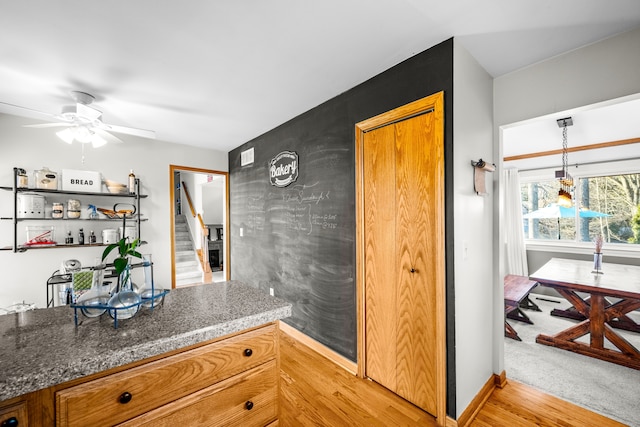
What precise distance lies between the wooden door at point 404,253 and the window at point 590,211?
11.2 ft

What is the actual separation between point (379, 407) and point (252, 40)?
104 inches

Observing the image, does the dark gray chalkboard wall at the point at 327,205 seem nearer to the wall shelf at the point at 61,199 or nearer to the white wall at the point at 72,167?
the white wall at the point at 72,167

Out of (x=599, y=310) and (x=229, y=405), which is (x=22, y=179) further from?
(x=599, y=310)

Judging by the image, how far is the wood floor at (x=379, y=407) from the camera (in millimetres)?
1787

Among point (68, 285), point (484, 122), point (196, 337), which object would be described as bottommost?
point (68, 285)

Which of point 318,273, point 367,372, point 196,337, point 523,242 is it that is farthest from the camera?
point 523,242

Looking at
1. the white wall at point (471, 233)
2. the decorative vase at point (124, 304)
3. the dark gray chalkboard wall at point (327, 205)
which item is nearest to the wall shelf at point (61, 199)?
the dark gray chalkboard wall at point (327, 205)

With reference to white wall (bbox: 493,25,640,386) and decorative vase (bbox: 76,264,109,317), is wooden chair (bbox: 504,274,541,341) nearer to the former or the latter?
white wall (bbox: 493,25,640,386)

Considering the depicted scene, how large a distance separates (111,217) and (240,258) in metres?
1.70

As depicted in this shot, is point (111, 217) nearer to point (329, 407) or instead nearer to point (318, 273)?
point (318, 273)

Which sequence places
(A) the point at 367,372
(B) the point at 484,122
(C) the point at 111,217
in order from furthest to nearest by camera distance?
(C) the point at 111,217 → (A) the point at 367,372 → (B) the point at 484,122

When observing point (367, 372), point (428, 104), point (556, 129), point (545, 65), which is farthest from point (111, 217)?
point (556, 129)

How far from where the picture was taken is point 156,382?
38.1 inches

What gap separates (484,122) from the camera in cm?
206
